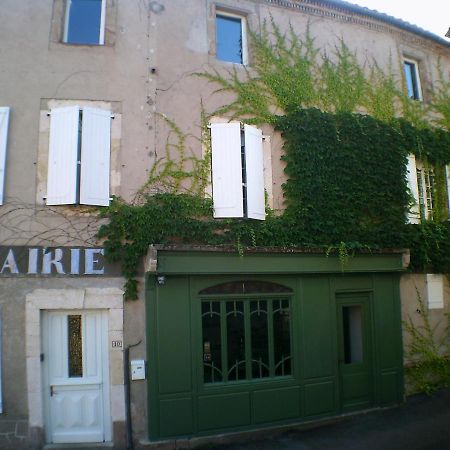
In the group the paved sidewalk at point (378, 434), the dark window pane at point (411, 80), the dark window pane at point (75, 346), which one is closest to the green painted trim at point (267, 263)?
the dark window pane at point (75, 346)

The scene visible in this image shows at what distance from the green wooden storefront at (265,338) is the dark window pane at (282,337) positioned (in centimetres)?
2

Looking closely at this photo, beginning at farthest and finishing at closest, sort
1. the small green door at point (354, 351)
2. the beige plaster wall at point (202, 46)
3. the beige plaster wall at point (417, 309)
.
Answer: the beige plaster wall at point (417, 309)
the small green door at point (354, 351)
the beige plaster wall at point (202, 46)

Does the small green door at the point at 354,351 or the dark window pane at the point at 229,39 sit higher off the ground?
the dark window pane at the point at 229,39

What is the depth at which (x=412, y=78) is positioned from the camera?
33.4ft

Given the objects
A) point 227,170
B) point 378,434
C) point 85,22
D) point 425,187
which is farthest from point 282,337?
point 85,22

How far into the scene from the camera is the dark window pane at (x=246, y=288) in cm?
709

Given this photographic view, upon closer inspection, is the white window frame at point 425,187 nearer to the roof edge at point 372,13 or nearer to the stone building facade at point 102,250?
the stone building facade at point 102,250

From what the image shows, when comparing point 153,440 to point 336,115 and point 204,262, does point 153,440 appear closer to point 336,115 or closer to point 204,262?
point 204,262

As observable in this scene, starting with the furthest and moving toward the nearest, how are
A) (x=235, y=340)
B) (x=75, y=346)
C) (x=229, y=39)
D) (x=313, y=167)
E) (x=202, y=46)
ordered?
(x=229, y=39) < (x=313, y=167) < (x=202, y=46) < (x=235, y=340) < (x=75, y=346)

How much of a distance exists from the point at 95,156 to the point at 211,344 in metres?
3.53

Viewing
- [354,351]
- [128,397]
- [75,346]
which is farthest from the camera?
[354,351]

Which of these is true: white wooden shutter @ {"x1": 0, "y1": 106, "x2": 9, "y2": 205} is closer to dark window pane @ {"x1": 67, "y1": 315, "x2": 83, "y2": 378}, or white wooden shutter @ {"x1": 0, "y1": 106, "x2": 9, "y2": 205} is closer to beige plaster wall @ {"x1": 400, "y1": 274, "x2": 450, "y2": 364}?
dark window pane @ {"x1": 67, "y1": 315, "x2": 83, "y2": 378}

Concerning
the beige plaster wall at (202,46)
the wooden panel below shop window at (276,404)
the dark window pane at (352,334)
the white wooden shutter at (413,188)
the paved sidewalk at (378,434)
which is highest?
the beige plaster wall at (202,46)

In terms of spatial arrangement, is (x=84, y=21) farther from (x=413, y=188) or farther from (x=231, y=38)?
(x=413, y=188)
